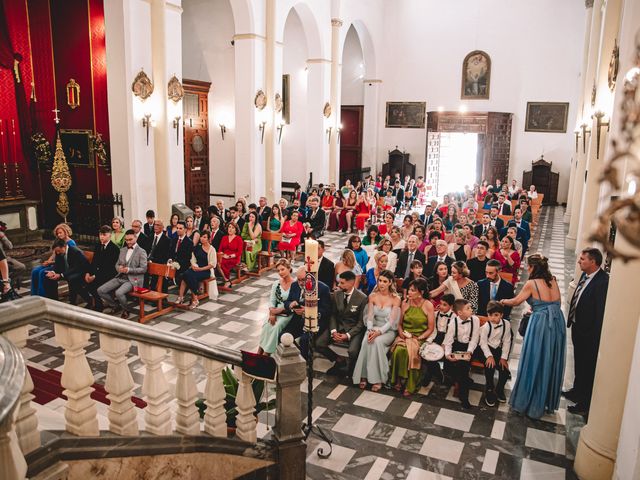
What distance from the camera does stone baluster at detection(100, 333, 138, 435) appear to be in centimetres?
316

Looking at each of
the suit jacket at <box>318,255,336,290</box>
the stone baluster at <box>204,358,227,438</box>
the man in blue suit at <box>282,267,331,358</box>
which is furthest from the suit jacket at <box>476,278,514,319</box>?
the stone baluster at <box>204,358,227,438</box>

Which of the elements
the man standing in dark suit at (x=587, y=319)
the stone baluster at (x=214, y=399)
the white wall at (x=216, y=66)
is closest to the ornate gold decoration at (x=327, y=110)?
the white wall at (x=216, y=66)

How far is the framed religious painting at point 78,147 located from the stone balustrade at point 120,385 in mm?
10166

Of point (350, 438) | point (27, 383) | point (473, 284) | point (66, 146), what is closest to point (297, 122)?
point (66, 146)

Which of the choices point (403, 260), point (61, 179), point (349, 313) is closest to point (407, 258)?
point (403, 260)

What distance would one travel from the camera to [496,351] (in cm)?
632

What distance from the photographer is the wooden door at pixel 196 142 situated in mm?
17797

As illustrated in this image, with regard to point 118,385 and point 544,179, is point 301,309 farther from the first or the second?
point 544,179

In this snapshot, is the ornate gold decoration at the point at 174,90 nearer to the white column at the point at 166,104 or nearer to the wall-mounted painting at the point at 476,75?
the white column at the point at 166,104

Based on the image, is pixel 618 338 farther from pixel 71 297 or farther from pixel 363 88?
pixel 363 88

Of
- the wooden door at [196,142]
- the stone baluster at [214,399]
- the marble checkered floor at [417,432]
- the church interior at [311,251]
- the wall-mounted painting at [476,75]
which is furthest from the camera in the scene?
the wall-mounted painting at [476,75]

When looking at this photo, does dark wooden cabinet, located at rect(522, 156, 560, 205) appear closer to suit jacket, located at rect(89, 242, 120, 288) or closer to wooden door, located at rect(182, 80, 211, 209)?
wooden door, located at rect(182, 80, 211, 209)

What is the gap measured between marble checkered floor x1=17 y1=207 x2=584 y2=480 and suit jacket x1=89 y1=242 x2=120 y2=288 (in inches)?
49.6

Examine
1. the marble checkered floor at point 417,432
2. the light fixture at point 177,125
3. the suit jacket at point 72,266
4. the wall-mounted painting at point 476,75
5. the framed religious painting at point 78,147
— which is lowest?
the marble checkered floor at point 417,432
